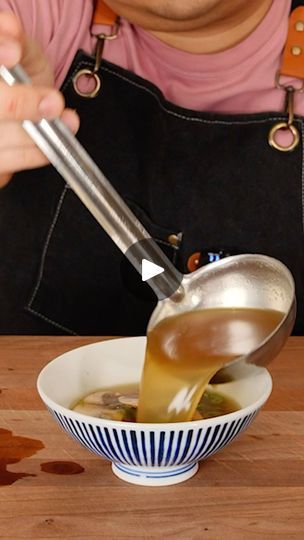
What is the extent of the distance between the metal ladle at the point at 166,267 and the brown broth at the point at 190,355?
0.01 meters

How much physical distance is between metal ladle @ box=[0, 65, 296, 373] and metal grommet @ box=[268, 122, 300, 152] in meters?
0.42

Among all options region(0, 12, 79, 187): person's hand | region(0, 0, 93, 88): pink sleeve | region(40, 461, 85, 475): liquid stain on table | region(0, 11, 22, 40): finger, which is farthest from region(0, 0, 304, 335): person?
region(40, 461, 85, 475): liquid stain on table

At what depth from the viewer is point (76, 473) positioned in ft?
2.68

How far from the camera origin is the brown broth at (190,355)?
82 centimetres

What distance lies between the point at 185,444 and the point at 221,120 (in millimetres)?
649

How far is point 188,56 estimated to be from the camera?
1.32m

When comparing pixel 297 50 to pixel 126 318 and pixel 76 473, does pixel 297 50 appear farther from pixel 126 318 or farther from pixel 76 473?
pixel 76 473

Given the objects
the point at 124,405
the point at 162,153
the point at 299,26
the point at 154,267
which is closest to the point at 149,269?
the point at 154,267

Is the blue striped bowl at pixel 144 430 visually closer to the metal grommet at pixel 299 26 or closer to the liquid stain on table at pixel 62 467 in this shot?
the liquid stain on table at pixel 62 467

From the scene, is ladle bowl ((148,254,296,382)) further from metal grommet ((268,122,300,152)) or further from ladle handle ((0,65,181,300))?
metal grommet ((268,122,300,152))

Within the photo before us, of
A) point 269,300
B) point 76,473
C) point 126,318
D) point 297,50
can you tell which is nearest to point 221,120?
point 297,50

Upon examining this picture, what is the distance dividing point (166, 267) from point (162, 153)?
0.49m

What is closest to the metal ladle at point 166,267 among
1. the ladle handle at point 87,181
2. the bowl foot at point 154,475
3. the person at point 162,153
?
the ladle handle at point 87,181

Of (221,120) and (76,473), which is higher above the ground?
(221,120)
